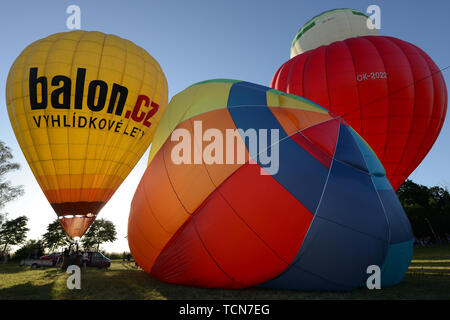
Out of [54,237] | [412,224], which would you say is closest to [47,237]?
[54,237]

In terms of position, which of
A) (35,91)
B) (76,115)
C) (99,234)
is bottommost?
(99,234)

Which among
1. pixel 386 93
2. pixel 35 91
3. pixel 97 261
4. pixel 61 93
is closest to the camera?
pixel 61 93

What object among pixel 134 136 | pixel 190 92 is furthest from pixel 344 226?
pixel 134 136

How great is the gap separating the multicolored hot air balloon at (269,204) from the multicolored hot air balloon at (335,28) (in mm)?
9364

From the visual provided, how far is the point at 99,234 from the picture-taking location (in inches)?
1911

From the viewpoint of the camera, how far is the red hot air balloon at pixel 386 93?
982cm

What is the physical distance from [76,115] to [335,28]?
38.2ft

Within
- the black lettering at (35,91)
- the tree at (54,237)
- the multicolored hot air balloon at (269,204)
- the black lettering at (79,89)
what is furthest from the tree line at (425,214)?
the tree at (54,237)

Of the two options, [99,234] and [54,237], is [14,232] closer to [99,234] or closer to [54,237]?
[54,237]

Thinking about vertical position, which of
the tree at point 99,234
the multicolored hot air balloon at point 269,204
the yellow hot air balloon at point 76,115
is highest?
the yellow hot air balloon at point 76,115

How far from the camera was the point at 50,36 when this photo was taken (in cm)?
1045

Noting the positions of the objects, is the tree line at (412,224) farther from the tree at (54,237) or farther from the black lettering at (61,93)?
the black lettering at (61,93)

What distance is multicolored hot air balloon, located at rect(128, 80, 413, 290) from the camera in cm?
429
